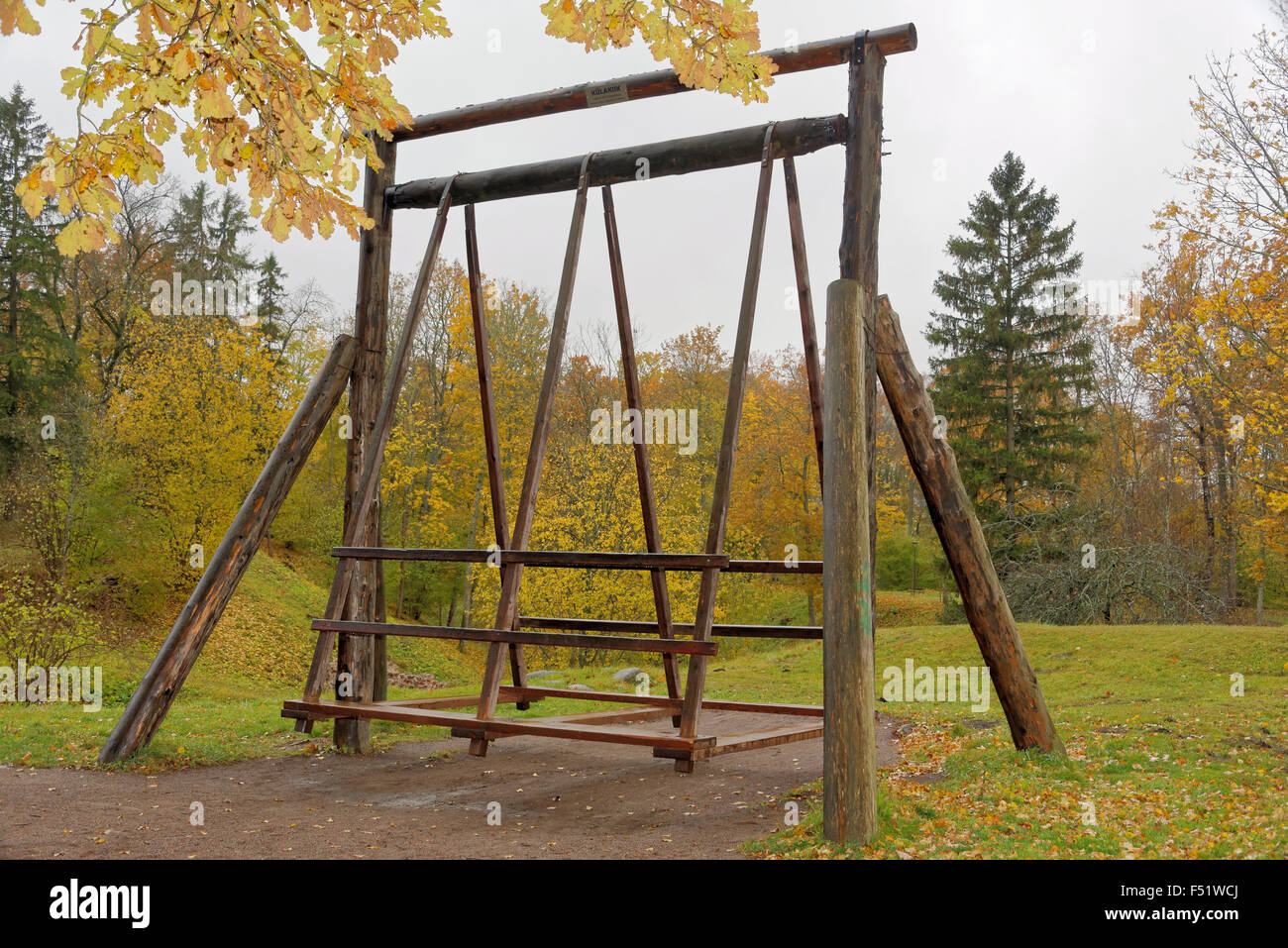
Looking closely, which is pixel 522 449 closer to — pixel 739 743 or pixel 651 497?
pixel 651 497

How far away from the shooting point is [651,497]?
8344mm

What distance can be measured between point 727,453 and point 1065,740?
4235 millimetres

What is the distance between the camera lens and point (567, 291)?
7086 mm

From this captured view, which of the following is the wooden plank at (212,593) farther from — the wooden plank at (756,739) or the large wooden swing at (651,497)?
the wooden plank at (756,739)

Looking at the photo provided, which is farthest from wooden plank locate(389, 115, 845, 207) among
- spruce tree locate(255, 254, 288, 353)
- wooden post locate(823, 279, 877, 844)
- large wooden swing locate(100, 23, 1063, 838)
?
spruce tree locate(255, 254, 288, 353)

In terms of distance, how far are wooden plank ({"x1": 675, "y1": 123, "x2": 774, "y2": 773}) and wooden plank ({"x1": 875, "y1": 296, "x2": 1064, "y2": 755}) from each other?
907 mm

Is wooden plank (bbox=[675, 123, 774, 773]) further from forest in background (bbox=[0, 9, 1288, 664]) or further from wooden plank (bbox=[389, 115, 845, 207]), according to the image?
forest in background (bbox=[0, 9, 1288, 664])

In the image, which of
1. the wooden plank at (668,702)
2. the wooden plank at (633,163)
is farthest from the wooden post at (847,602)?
the wooden plank at (668,702)

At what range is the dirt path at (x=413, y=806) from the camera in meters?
5.03

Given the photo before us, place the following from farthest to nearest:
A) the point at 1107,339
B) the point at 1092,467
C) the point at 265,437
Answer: the point at 1107,339, the point at 1092,467, the point at 265,437

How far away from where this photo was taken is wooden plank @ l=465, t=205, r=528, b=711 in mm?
7711

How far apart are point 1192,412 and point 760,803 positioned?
22529 millimetres
